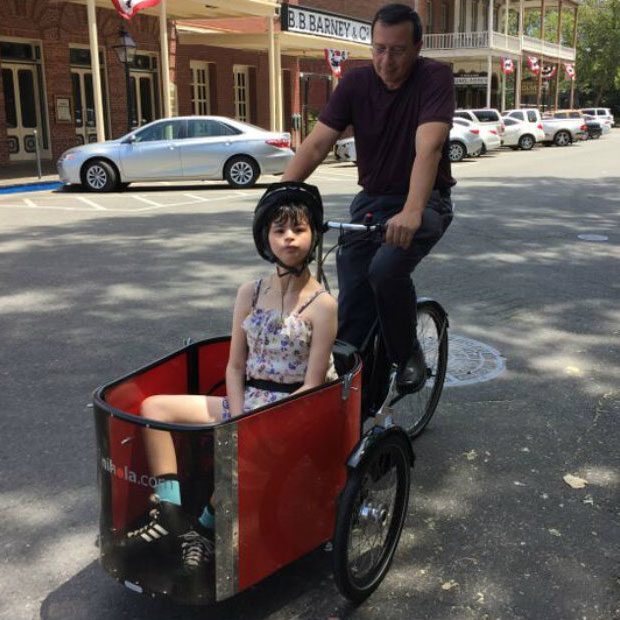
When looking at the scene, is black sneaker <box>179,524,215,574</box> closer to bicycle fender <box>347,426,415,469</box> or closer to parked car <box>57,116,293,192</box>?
bicycle fender <box>347,426,415,469</box>

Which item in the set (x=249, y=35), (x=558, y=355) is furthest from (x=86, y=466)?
(x=249, y=35)

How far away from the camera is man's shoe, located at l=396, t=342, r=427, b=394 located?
11.2 ft

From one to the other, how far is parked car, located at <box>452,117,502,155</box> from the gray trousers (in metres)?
24.4

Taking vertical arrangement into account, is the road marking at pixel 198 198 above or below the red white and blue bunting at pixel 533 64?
below

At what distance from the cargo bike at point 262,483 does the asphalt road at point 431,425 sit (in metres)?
0.26

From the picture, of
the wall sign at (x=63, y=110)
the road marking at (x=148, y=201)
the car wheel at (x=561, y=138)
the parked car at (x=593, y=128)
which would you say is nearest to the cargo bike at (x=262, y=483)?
the road marking at (x=148, y=201)

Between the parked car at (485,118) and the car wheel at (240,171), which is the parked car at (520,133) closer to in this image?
the parked car at (485,118)

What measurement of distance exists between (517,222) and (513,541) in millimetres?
8776

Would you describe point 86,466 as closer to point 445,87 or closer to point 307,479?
point 307,479

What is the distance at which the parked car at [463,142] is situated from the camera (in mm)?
25891

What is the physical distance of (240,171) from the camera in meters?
16.5

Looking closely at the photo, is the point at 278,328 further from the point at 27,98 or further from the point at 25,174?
the point at 27,98

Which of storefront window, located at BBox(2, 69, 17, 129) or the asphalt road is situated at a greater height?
storefront window, located at BBox(2, 69, 17, 129)

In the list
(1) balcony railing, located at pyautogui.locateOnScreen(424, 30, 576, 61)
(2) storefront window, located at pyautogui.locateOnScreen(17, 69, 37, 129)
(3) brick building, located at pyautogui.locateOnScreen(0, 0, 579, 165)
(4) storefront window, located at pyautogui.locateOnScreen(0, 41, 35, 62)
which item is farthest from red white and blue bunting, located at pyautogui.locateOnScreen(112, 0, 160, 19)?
(1) balcony railing, located at pyautogui.locateOnScreen(424, 30, 576, 61)
